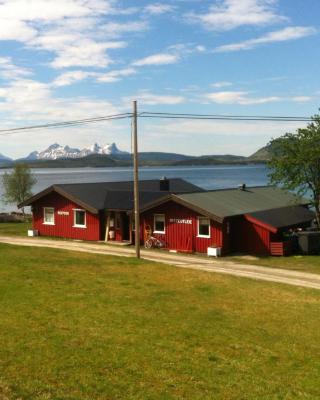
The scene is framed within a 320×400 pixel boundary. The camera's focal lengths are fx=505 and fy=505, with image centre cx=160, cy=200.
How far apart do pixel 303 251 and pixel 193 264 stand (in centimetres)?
1022

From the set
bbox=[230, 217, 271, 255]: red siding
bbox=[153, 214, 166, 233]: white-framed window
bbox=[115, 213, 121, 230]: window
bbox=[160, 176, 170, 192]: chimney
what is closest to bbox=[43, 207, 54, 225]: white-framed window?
bbox=[115, 213, 121, 230]: window

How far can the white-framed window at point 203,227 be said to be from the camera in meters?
36.7

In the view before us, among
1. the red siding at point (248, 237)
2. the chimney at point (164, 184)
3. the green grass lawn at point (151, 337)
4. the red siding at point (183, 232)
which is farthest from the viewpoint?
the chimney at point (164, 184)

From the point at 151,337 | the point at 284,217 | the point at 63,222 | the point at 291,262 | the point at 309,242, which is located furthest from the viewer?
the point at 63,222

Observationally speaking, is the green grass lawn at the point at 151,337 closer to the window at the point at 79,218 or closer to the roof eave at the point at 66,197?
the roof eave at the point at 66,197

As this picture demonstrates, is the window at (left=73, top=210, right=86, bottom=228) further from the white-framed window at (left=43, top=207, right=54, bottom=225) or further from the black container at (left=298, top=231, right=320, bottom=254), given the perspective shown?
the black container at (left=298, top=231, right=320, bottom=254)

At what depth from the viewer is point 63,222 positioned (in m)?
45.1

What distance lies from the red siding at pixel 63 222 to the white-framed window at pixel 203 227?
32.9 feet

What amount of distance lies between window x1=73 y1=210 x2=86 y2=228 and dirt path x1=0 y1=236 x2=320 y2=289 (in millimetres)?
2432

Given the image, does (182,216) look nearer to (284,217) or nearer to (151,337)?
(284,217)

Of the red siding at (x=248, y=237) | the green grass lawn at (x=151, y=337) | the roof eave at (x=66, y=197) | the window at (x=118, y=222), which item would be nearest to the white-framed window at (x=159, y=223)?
the window at (x=118, y=222)

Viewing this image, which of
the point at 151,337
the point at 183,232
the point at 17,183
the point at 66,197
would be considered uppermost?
the point at 17,183

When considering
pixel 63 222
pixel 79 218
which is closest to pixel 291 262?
pixel 79 218

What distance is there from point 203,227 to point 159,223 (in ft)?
13.7
